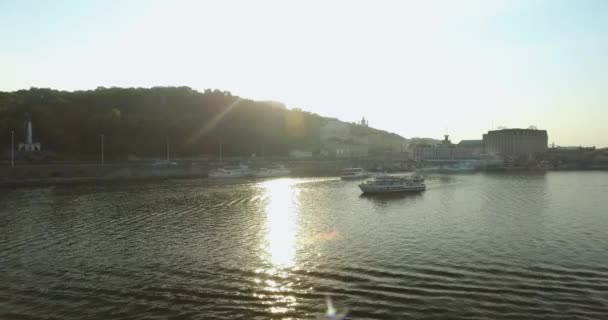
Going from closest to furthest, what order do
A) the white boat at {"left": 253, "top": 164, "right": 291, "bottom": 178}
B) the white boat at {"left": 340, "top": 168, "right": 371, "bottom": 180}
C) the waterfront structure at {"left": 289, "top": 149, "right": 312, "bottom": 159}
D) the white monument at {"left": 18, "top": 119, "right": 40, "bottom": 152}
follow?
the white monument at {"left": 18, "top": 119, "right": 40, "bottom": 152} < the white boat at {"left": 340, "top": 168, "right": 371, "bottom": 180} < the white boat at {"left": 253, "top": 164, "right": 291, "bottom": 178} < the waterfront structure at {"left": 289, "top": 149, "right": 312, "bottom": 159}

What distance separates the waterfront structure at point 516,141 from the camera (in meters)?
189

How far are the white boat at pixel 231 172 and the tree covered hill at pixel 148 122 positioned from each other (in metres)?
16.8

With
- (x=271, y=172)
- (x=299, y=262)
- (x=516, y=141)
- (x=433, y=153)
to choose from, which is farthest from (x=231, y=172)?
(x=516, y=141)

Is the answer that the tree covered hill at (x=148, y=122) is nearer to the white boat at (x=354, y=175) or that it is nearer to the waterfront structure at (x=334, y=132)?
the white boat at (x=354, y=175)

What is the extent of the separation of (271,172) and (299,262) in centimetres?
6800

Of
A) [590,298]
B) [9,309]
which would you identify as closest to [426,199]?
[590,298]

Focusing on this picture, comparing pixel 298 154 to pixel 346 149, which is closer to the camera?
pixel 298 154

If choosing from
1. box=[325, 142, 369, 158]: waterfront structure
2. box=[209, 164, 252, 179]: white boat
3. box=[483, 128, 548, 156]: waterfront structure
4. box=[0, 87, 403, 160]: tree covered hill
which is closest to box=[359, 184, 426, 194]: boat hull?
box=[209, 164, 252, 179]: white boat

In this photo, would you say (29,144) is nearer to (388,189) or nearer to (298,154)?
(298,154)

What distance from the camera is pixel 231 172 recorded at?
83938 mm

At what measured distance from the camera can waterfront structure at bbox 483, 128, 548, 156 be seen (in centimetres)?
18912

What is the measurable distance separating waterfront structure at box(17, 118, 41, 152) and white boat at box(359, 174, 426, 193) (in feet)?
199

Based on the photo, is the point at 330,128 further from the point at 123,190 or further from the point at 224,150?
the point at 123,190

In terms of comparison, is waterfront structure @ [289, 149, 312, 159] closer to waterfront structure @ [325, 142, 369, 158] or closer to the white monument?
waterfront structure @ [325, 142, 369, 158]
